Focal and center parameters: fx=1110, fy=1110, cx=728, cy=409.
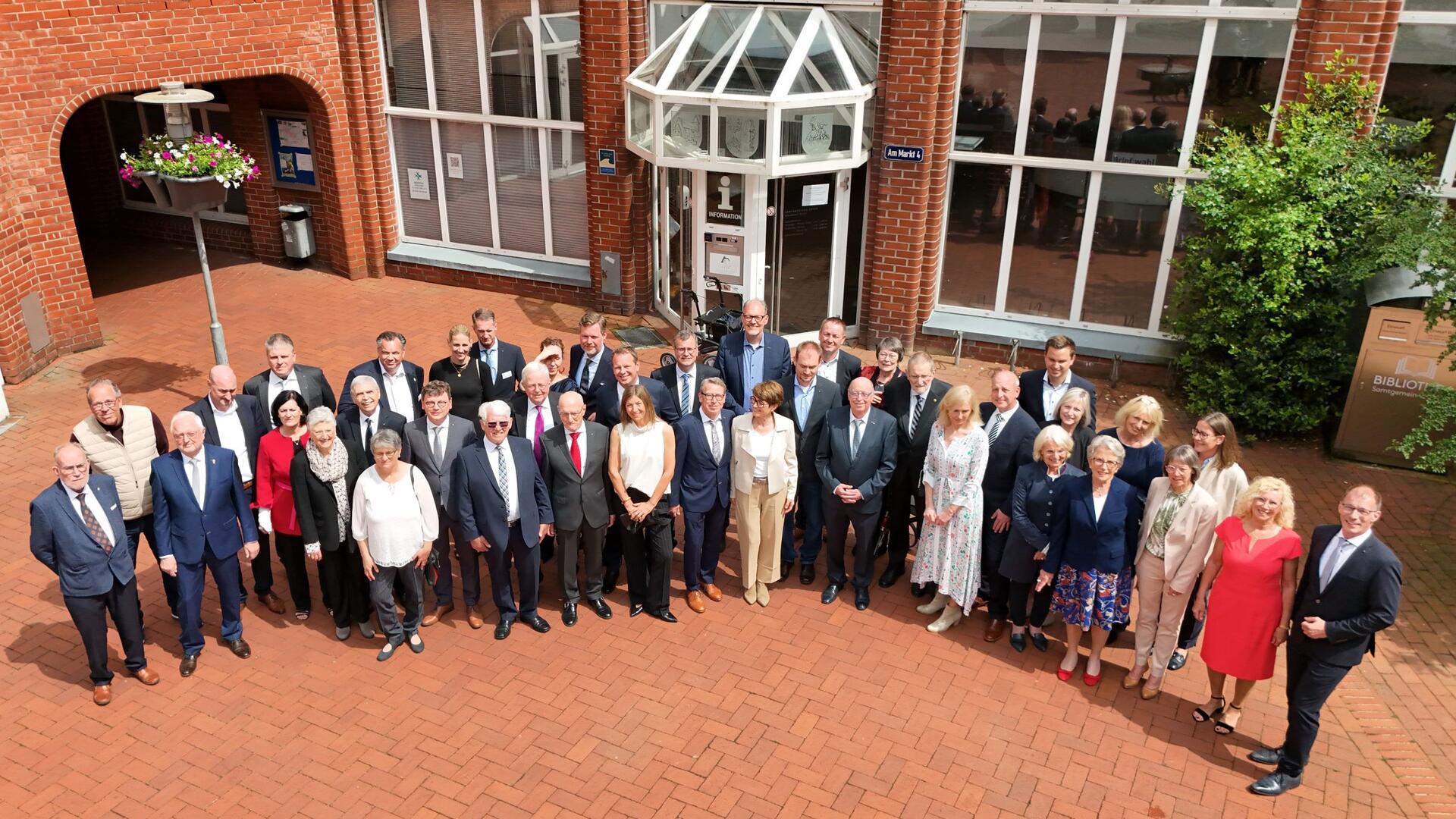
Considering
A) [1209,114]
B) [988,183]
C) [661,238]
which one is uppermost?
[1209,114]

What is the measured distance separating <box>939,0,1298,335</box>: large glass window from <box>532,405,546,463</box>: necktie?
20.5 ft

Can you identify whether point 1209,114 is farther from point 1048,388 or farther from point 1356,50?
point 1048,388

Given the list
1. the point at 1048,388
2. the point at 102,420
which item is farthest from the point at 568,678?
the point at 1048,388

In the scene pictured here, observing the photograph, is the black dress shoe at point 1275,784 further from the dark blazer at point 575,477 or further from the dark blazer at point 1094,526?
the dark blazer at point 575,477

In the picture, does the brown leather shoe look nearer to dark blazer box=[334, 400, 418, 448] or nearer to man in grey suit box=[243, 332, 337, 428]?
dark blazer box=[334, 400, 418, 448]

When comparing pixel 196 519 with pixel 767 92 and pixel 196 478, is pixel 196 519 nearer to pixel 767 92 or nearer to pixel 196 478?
pixel 196 478

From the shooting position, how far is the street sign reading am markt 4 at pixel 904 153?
11117 mm

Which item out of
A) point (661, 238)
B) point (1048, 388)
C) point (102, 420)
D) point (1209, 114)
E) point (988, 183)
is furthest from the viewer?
point (661, 238)

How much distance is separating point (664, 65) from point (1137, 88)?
4.73m

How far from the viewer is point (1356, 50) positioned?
9.64m

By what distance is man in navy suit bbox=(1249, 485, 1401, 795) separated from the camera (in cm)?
558

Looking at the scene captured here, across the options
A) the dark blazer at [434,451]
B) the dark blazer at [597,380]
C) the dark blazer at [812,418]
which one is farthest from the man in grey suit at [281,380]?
the dark blazer at [812,418]

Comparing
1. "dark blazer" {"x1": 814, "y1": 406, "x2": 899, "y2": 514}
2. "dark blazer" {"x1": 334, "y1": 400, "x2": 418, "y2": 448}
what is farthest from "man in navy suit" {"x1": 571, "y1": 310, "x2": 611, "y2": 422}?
"dark blazer" {"x1": 814, "y1": 406, "x2": 899, "y2": 514}

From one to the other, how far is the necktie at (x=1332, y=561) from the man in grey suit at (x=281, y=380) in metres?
6.17
